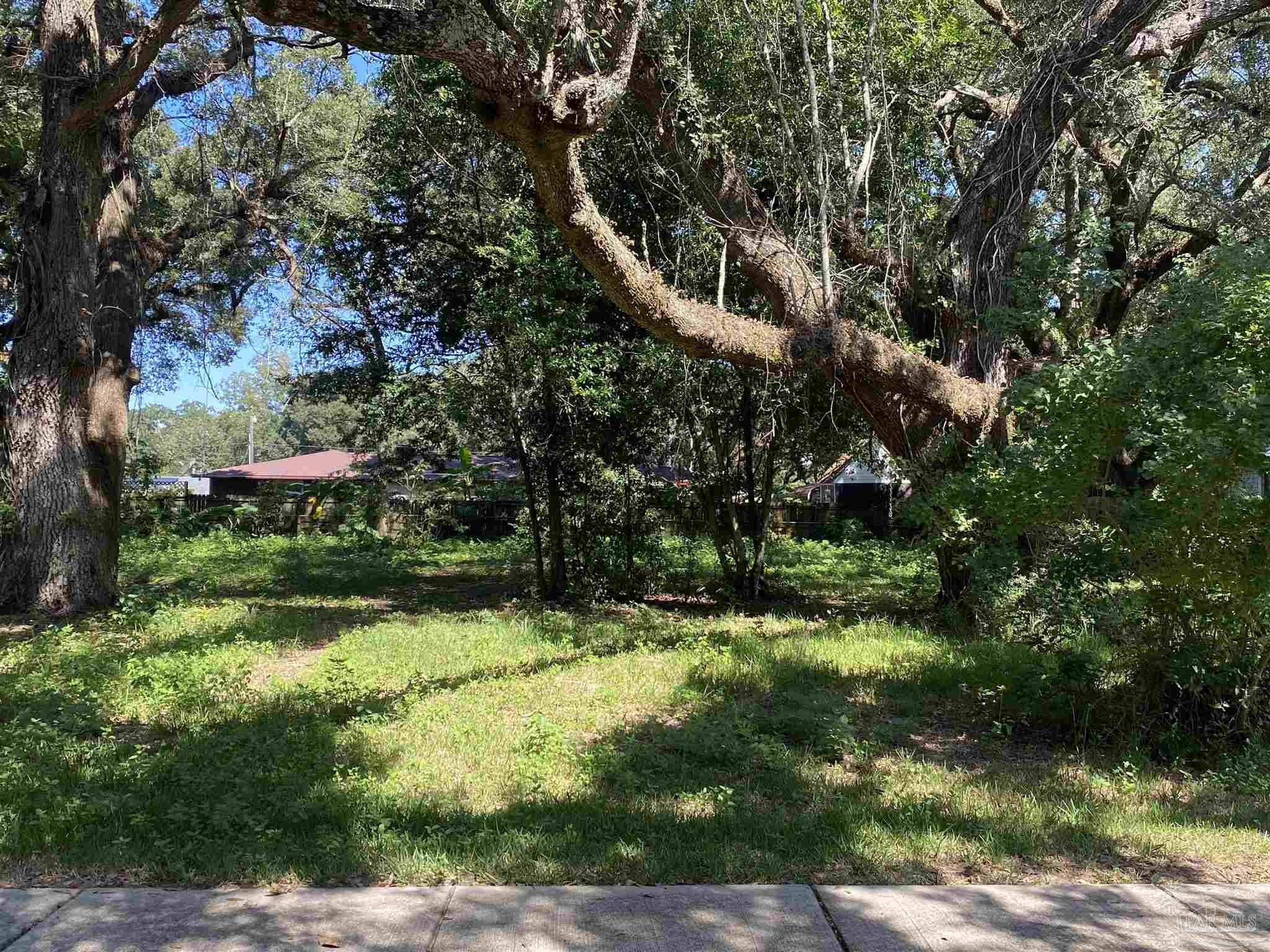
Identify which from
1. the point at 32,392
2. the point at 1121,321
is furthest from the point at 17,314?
the point at 1121,321

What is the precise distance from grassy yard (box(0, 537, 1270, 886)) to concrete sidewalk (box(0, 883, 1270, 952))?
179mm

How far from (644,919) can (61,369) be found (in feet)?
31.7

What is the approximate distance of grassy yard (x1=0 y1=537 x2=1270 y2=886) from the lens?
3.88m

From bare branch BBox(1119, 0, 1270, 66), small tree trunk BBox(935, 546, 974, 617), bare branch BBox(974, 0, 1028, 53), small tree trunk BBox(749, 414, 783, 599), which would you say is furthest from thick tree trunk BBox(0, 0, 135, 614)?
bare branch BBox(1119, 0, 1270, 66)

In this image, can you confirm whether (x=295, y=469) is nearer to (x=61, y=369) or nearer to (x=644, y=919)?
(x=61, y=369)

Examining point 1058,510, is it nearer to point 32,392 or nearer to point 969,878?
point 969,878

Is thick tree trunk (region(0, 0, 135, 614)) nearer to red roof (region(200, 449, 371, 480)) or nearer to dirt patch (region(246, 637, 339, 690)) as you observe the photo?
dirt patch (region(246, 637, 339, 690))

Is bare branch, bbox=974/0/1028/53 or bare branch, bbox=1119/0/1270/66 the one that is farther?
bare branch, bbox=974/0/1028/53

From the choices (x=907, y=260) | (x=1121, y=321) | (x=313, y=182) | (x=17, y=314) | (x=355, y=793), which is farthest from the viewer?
(x=313, y=182)

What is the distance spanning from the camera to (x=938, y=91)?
10.3 m

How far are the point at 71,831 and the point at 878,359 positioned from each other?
7028 millimetres

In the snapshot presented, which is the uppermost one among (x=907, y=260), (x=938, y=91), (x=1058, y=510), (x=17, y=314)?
(x=938, y=91)

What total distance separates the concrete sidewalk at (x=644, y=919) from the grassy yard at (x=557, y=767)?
179 mm

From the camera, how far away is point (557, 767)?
16.4ft
